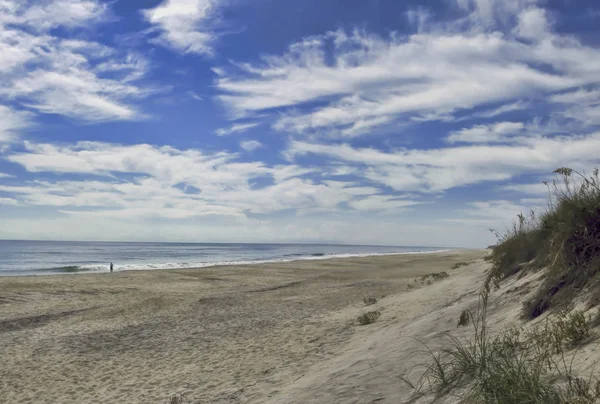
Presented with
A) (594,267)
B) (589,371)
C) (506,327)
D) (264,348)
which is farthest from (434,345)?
(264,348)

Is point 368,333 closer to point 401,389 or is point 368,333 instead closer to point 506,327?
point 506,327

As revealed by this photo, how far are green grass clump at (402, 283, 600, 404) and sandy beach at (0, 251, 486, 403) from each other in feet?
1.54

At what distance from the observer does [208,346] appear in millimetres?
10078

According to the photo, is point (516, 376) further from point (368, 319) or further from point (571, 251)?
point (368, 319)

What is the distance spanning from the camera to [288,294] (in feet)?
62.5

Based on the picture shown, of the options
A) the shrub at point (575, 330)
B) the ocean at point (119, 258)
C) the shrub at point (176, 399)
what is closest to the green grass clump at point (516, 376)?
the shrub at point (575, 330)

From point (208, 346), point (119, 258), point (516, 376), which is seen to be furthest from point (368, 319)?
point (119, 258)

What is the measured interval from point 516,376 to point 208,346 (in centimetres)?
784

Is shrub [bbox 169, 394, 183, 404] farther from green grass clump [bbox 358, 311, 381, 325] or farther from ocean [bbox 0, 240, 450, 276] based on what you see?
ocean [bbox 0, 240, 450, 276]

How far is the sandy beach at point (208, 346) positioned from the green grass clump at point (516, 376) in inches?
18.5

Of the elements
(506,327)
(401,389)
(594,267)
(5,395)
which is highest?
(594,267)

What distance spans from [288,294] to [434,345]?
1356cm

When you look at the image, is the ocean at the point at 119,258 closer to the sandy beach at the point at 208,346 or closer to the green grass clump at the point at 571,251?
the sandy beach at the point at 208,346

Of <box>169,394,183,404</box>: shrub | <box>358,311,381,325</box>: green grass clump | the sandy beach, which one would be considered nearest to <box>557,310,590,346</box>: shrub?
the sandy beach
